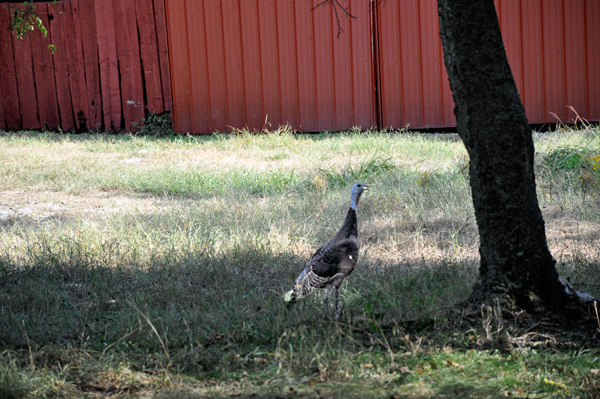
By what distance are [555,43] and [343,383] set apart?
29.7 feet

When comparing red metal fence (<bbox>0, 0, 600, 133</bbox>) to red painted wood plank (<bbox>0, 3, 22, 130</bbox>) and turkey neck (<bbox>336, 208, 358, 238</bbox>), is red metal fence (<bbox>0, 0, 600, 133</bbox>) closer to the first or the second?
red painted wood plank (<bbox>0, 3, 22, 130</bbox>)

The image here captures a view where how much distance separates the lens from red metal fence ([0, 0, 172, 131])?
11.1 meters

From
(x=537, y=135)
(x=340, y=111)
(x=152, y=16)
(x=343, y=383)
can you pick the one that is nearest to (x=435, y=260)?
(x=343, y=383)

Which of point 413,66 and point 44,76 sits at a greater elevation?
point 44,76

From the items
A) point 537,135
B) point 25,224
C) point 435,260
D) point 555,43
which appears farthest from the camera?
point 555,43

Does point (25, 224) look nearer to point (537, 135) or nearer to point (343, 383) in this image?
point (343, 383)

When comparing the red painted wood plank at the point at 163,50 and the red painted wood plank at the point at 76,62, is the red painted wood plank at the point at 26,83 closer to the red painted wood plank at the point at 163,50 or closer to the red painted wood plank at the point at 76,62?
the red painted wood plank at the point at 76,62

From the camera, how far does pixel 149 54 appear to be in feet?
36.5

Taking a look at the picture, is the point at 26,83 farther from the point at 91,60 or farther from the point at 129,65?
the point at 129,65

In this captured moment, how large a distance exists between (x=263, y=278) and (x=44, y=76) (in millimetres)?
9103

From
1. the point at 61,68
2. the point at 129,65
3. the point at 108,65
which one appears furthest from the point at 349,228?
the point at 61,68

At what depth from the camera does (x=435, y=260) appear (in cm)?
463

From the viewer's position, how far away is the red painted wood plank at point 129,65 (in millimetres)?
11039

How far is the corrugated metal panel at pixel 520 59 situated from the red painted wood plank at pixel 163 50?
3.95 m
